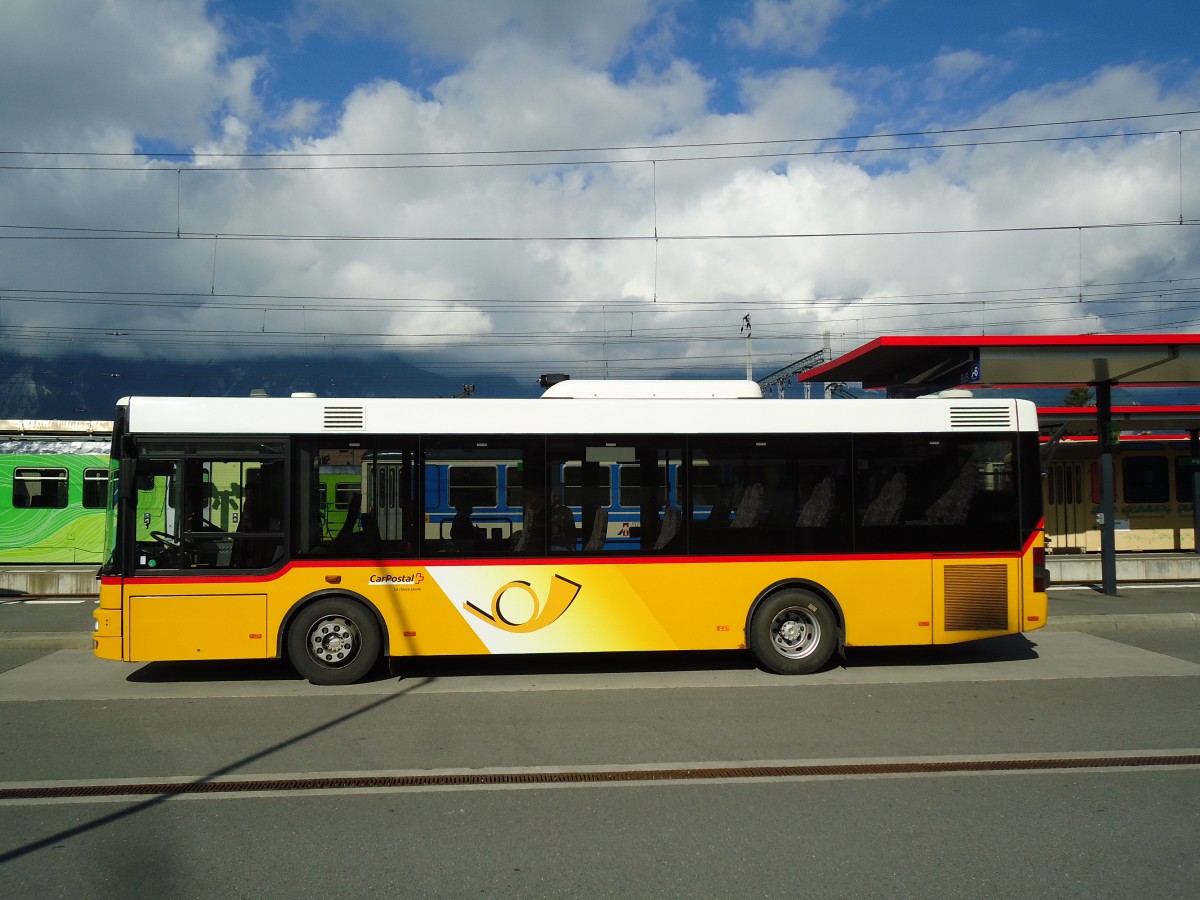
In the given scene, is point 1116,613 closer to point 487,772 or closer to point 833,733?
point 833,733

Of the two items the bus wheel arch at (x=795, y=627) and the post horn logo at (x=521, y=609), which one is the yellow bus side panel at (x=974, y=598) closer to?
the bus wheel arch at (x=795, y=627)

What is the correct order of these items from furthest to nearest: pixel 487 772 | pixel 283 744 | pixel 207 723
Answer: pixel 207 723 < pixel 283 744 < pixel 487 772

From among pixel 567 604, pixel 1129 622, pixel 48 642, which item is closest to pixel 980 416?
pixel 1129 622

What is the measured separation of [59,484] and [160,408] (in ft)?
45.1

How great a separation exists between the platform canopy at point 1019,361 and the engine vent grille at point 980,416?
3.32 meters

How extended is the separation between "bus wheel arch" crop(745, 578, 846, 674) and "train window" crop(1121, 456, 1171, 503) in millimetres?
14268

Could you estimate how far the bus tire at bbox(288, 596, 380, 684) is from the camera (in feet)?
28.1

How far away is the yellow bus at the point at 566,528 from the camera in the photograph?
8516 mm

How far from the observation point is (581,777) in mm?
5789

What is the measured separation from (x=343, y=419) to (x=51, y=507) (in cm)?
1489

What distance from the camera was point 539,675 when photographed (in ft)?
30.2

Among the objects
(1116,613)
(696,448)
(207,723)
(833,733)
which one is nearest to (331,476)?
(207,723)

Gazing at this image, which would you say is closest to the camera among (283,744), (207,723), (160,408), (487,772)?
(487,772)

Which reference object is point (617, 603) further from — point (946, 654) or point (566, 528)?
point (946, 654)
